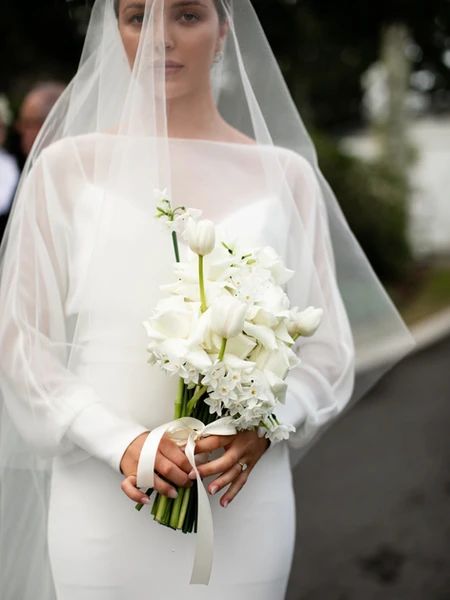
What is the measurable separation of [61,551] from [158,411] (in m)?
0.43

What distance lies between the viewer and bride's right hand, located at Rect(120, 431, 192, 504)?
217cm

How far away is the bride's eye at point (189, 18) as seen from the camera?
244 centimetres

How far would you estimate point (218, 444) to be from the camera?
2217 millimetres

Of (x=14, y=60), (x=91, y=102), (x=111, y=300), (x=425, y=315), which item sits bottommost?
(x=425, y=315)

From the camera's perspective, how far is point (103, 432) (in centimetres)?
228

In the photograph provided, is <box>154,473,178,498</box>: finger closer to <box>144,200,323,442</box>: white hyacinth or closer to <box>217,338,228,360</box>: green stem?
<box>144,200,323,442</box>: white hyacinth

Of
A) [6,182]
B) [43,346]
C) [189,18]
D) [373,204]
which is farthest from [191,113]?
[373,204]

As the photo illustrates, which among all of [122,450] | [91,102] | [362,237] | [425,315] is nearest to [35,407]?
[122,450]

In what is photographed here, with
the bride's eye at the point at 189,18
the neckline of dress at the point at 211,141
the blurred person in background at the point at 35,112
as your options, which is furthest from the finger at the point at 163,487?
the blurred person in background at the point at 35,112

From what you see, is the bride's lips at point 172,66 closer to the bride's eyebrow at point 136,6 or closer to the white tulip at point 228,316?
the bride's eyebrow at point 136,6

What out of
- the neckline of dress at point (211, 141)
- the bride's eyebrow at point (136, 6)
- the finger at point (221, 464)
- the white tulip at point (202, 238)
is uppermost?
the bride's eyebrow at point (136, 6)

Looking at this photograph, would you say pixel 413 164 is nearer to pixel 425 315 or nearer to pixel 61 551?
pixel 425 315

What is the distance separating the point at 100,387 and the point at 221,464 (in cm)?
39

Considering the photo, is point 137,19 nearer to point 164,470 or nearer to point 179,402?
point 179,402
